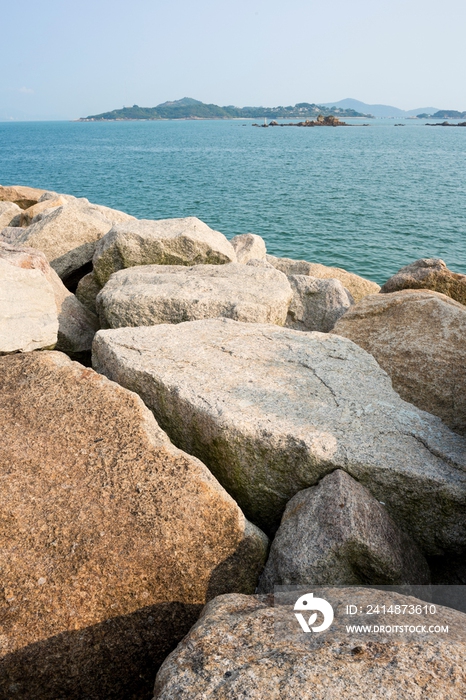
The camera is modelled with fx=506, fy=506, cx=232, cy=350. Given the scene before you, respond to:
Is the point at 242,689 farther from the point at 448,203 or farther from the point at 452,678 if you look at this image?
the point at 448,203

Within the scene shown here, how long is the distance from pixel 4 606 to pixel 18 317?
3.30 metres

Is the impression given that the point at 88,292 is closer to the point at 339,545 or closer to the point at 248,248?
the point at 248,248

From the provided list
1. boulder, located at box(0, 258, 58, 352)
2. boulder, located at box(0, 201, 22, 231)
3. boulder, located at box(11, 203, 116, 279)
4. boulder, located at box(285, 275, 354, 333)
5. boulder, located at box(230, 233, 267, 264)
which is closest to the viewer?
boulder, located at box(0, 258, 58, 352)

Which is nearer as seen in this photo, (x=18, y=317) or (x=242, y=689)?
(x=242, y=689)

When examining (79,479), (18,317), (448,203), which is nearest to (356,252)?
(448,203)

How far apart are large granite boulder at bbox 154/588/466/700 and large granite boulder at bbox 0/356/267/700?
64cm

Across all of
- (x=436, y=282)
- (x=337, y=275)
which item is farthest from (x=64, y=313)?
(x=337, y=275)

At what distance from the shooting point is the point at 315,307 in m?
8.25

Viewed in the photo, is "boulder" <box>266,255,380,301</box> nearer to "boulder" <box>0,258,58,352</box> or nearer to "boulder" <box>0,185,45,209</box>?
"boulder" <box>0,258,58,352</box>

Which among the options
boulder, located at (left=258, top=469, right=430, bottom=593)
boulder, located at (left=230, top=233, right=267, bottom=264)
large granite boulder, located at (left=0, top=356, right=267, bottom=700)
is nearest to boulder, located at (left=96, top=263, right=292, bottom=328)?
large granite boulder, located at (left=0, top=356, right=267, bottom=700)

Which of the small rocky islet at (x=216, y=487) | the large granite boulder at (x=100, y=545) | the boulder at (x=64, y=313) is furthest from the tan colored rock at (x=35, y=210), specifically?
the large granite boulder at (x=100, y=545)

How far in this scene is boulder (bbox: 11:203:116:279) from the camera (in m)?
8.73

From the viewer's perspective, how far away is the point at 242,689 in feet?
7.32

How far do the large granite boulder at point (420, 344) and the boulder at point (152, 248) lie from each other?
2.64 m
